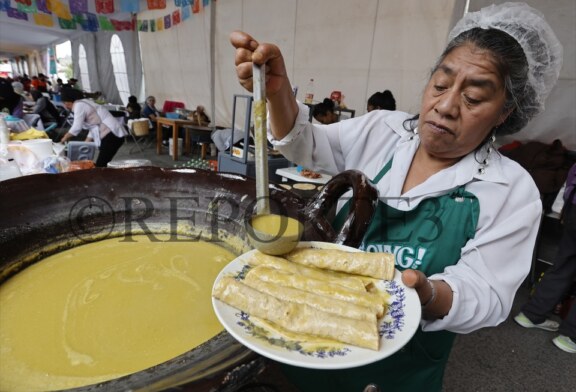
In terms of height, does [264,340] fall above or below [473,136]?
below

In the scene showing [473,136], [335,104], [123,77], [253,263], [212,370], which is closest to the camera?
[212,370]

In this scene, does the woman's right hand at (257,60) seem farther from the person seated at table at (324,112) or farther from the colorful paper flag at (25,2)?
the colorful paper flag at (25,2)

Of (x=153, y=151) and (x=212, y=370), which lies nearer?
(x=212, y=370)

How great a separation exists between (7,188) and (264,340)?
3.91 ft

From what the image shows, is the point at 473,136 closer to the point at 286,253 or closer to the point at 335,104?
the point at 286,253

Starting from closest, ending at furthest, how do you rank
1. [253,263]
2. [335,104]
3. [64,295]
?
[253,263] < [64,295] < [335,104]

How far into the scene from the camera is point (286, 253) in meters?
0.93

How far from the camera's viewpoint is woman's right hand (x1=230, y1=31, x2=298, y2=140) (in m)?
0.97

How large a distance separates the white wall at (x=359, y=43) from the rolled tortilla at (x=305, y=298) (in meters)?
2.80

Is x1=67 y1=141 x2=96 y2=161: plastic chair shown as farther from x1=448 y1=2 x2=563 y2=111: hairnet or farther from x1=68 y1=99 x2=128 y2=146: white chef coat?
x1=448 y1=2 x2=563 y2=111: hairnet

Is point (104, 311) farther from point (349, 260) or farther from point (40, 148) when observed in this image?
point (40, 148)

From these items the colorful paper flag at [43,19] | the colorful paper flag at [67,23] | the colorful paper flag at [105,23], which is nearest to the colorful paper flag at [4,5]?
the colorful paper flag at [43,19]

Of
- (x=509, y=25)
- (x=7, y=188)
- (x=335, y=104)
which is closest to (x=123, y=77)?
(x=335, y=104)

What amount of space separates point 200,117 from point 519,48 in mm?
7478
